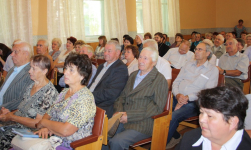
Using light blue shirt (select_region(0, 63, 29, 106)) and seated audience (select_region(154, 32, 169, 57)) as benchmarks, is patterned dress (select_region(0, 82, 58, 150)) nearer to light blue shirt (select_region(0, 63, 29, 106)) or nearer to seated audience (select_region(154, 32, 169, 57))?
light blue shirt (select_region(0, 63, 29, 106))

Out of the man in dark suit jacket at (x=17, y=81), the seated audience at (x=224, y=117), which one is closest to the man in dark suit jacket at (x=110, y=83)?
the man in dark suit jacket at (x=17, y=81)

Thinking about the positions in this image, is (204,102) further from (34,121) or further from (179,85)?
(179,85)

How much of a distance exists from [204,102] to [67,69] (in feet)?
4.13

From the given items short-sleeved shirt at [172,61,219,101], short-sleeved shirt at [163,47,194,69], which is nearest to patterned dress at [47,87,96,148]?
short-sleeved shirt at [172,61,219,101]

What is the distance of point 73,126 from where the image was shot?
1.82 m

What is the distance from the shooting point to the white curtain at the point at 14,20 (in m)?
6.07

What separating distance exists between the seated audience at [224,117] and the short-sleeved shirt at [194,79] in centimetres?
176

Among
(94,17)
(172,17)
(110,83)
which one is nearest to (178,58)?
(110,83)

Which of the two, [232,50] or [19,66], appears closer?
[19,66]

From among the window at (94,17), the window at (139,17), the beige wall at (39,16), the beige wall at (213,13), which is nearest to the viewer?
the beige wall at (39,16)

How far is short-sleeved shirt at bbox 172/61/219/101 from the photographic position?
3064 mm

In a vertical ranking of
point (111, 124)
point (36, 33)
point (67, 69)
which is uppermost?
point (36, 33)

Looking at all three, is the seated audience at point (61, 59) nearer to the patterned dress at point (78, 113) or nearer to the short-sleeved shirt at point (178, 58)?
the short-sleeved shirt at point (178, 58)

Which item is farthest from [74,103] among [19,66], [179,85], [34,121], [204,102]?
[179,85]
